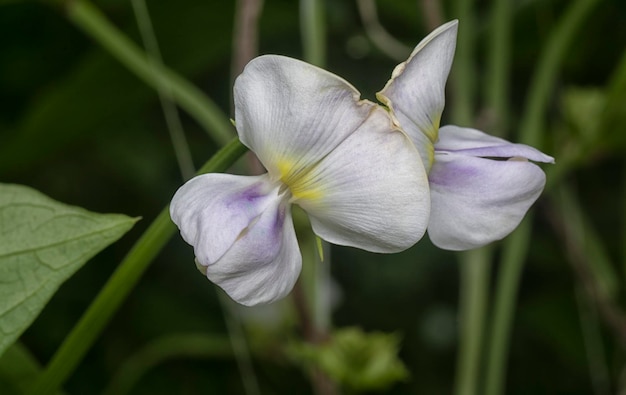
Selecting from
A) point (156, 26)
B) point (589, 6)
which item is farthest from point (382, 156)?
point (156, 26)

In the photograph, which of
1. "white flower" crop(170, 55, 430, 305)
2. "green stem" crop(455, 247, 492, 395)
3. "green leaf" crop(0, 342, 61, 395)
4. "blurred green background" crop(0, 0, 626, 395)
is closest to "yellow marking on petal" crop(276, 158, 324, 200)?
"white flower" crop(170, 55, 430, 305)

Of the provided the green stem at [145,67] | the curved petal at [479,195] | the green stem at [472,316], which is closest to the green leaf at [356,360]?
the green stem at [472,316]

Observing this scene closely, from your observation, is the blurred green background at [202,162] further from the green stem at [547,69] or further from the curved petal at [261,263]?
the curved petal at [261,263]

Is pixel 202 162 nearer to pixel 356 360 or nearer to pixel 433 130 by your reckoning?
pixel 356 360

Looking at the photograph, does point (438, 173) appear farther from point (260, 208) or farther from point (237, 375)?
point (237, 375)

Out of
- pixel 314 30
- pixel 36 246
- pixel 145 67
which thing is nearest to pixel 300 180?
pixel 36 246
